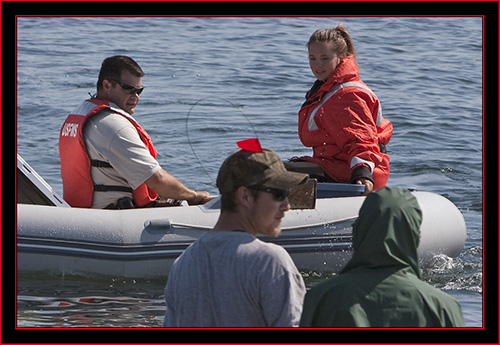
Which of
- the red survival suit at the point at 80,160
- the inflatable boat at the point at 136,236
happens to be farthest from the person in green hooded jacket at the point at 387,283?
the red survival suit at the point at 80,160

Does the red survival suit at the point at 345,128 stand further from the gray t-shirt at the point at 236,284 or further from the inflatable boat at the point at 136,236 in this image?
the gray t-shirt at the point at 236,284

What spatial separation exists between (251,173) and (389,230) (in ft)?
1.50

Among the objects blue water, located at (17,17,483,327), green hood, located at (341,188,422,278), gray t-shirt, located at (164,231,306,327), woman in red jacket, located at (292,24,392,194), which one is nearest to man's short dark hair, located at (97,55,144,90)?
blue water, located at (17,17,483,327)

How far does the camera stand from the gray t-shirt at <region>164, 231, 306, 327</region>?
2.46 meters

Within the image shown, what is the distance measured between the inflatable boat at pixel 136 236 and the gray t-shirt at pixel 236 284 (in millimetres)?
2494

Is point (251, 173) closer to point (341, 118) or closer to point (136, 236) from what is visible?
point (136, 236)

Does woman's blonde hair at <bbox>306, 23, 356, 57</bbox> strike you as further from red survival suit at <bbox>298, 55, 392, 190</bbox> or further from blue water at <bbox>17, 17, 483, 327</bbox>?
blue water at <bbox>17, 17, 483, 327</bbox>

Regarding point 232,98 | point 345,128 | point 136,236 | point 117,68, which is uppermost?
point 117,68

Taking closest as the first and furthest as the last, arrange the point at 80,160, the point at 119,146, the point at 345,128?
the point at 119,146 → the point at 80,160 → the point at 345,128

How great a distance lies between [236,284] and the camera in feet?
8.13

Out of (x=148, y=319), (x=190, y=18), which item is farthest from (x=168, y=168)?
(x=190, y=18)

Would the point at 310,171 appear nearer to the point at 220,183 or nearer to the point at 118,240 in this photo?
the point at 118,240

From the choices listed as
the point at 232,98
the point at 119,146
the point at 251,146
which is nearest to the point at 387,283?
the point at 251,146

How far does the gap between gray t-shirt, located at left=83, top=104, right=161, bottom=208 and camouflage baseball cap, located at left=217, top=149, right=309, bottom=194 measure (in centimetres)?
249
